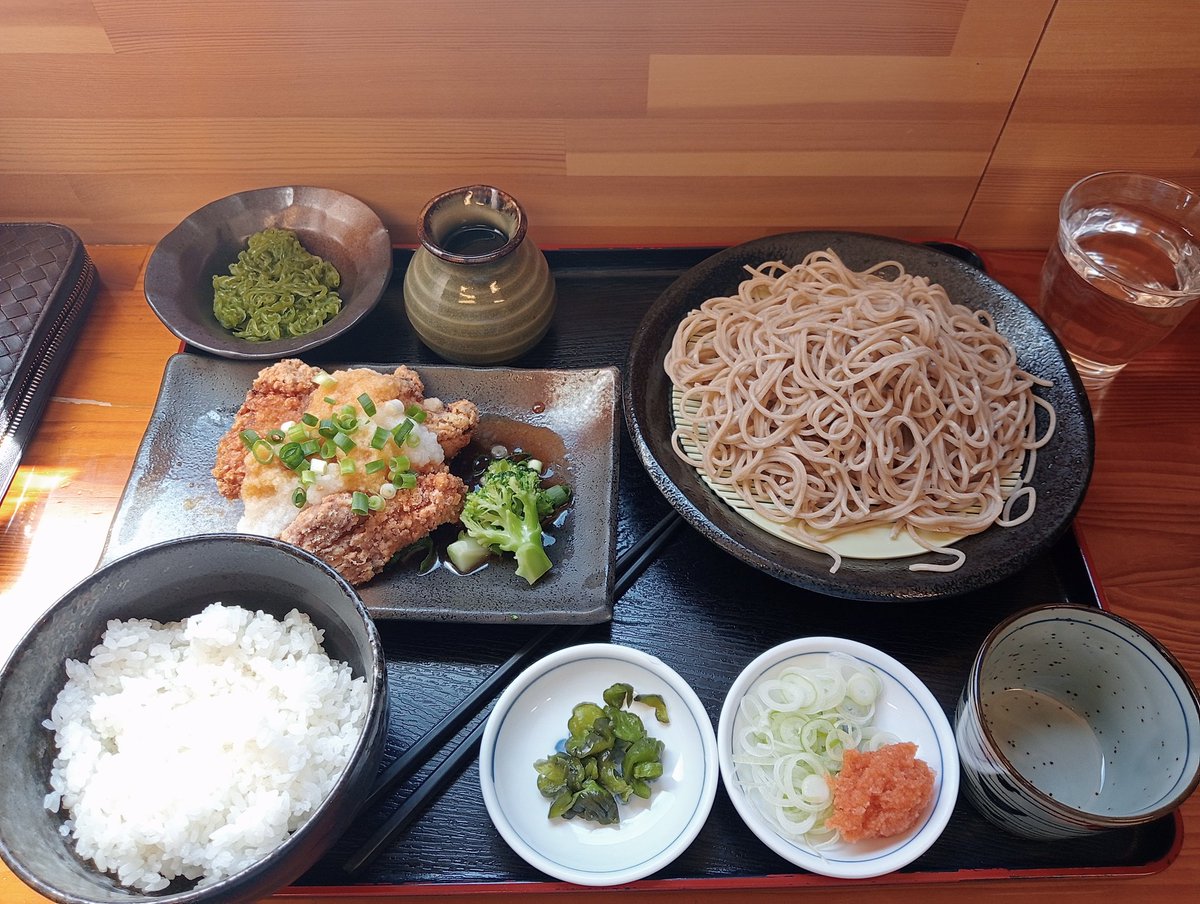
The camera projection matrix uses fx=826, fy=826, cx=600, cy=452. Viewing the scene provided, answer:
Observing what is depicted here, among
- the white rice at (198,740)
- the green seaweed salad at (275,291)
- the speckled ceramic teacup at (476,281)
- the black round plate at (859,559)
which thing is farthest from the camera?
the green seaweed salad at (275,291)

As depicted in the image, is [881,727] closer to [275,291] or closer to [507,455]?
[507,455]

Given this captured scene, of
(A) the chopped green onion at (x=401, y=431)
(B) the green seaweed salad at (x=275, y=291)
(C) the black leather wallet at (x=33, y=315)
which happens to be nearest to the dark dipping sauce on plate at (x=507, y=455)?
(A) the chopped green onion at (x=401, y=431)

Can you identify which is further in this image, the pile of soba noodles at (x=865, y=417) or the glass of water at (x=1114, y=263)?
the glass of water at (x=1114, y=263)

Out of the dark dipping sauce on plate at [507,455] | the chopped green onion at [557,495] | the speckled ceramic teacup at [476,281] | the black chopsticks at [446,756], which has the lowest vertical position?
the black chopsticks at [446,756]

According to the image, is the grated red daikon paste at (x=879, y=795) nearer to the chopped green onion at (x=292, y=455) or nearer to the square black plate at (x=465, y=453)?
the square black plate at (x=465, y=453)

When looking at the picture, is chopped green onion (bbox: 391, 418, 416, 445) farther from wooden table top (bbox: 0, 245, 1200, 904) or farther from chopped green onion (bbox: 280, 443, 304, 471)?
wooden table top (bbox: 0, 245, 1200, 904)

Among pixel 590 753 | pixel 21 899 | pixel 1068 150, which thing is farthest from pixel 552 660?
pixel 1068 150

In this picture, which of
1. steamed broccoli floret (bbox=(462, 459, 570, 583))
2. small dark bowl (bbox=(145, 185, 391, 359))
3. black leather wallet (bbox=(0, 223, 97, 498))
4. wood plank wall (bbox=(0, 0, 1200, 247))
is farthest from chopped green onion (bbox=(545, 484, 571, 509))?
black leather wallet (bbox=(0, 223, 97, 498))

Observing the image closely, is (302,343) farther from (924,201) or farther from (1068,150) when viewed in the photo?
(1068,150)
